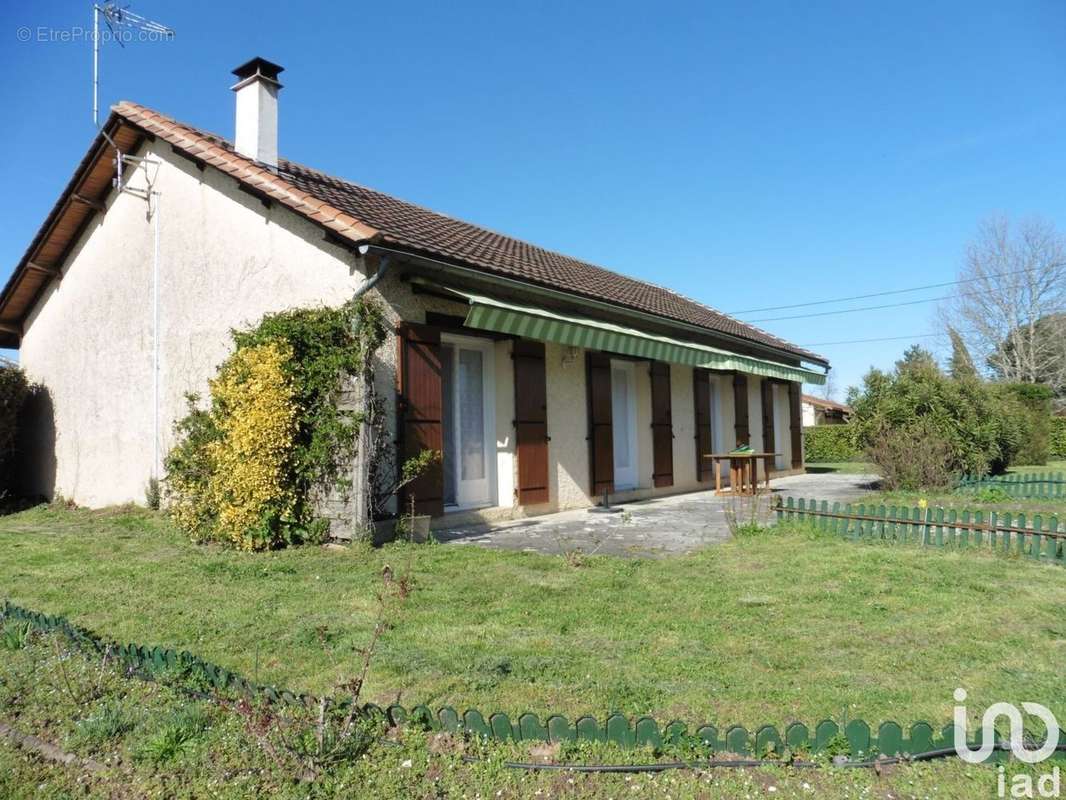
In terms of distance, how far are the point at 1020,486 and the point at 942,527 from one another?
8.31 meters

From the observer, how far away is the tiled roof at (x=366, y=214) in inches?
392

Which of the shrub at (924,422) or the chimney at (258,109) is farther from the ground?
the chimney at (258,109)

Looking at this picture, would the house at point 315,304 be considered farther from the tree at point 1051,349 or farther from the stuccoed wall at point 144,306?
the tree at point 1051,349

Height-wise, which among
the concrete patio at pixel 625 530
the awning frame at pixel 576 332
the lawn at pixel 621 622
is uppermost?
the awning frame at pixel 576 332

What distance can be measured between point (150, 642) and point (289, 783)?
2.76 m

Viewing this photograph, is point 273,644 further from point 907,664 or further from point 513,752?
point 907,664

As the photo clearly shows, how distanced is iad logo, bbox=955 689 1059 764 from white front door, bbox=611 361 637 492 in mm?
11452

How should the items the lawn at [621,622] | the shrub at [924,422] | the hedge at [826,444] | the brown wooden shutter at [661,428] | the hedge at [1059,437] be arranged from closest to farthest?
the lawn at [621,622]
the shrub at [924,422]
the brown wooden shutter at [661,428]
the hedge at [1059,437]
the hedge at [826,444]

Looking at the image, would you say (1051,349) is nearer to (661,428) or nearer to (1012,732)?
(661,428)

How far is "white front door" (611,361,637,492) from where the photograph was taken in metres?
15.6

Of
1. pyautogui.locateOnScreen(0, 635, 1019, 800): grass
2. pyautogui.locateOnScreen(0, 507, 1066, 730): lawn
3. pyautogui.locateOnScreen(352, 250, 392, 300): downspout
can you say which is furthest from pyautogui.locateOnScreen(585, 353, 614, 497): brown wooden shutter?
pyautogui.locateOnScreen(0, 635, 1019, 800): grass

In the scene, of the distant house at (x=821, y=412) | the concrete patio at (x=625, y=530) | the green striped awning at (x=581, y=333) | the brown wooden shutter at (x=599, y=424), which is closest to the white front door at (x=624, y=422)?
the concrete patio at (x=625, y=530)

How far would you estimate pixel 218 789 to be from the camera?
3.27 meters

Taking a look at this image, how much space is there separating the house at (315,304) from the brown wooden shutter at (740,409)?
1891 millimetres
